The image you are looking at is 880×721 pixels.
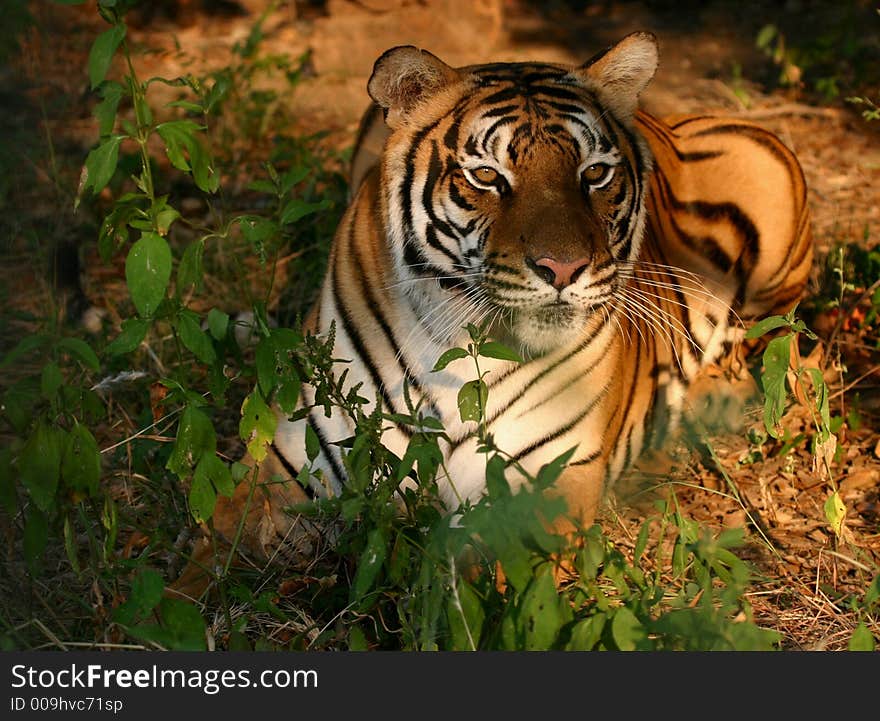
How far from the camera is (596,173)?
2.99 meters

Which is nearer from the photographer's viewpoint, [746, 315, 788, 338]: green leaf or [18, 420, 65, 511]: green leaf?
[18, 420, 65, 511]: green leaf

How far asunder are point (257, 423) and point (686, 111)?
3895mm

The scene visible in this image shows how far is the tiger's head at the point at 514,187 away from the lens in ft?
9.22

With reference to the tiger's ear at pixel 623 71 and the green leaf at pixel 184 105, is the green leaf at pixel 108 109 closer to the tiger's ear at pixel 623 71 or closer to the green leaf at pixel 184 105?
the green leaf at pixel 184 105

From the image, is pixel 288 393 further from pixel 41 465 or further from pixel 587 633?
pixel 587 633

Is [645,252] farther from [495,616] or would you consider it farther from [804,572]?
[495,616]

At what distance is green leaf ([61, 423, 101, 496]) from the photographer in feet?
8.26

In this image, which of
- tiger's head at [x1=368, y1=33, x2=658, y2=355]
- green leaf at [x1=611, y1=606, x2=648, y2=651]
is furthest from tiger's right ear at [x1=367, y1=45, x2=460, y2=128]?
green leaf at [x1=611, y1=606, x2=648, y2=651]

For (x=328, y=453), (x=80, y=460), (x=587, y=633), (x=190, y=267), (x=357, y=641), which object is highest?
(x=190, y=267)

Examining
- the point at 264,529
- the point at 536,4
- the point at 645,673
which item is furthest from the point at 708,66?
the point at 645,673

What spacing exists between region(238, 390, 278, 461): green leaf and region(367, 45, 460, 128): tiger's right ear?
32.1 inches

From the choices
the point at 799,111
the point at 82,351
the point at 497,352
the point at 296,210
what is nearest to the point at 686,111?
the point at 799,111

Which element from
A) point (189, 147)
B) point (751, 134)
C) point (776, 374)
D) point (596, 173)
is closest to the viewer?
point (189, 147)

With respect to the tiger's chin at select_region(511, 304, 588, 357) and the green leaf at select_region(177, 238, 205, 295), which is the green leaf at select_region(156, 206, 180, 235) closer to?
the green leaf at select_region(177, 238, 205, 295)
